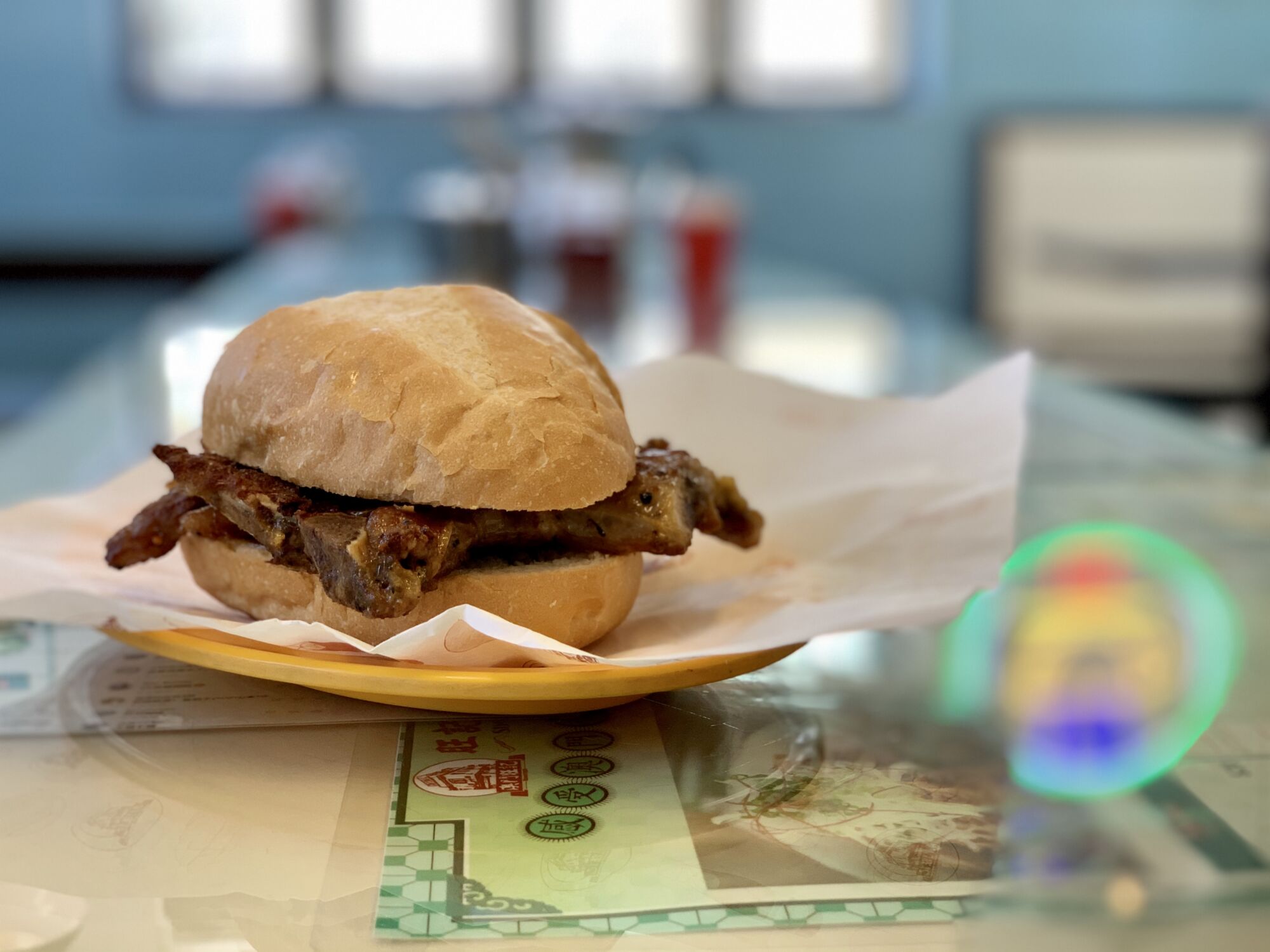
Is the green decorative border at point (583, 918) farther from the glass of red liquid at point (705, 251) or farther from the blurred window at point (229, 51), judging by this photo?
the blurred window at point (229, 51)

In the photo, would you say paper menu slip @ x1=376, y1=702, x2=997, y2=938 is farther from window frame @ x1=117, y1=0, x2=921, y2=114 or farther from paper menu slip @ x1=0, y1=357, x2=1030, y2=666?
window frame @ x1=117, y1=0, x2=921, y2=114

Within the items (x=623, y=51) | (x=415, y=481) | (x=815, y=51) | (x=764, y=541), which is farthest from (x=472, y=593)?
(x=815, y=51)

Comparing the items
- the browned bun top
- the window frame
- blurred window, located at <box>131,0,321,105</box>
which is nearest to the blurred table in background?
the browned bun top

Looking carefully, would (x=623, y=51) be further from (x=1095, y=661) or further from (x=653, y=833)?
(x=653, y=833)

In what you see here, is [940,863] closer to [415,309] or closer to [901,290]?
[415,309]

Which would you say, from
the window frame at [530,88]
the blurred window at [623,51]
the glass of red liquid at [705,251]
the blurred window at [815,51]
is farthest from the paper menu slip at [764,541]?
the blurred window at [815,51]
